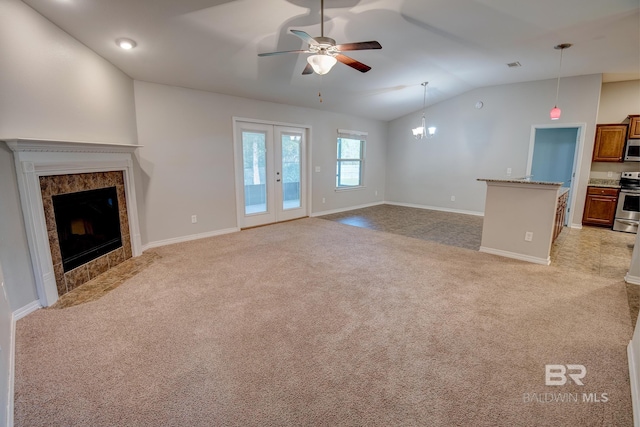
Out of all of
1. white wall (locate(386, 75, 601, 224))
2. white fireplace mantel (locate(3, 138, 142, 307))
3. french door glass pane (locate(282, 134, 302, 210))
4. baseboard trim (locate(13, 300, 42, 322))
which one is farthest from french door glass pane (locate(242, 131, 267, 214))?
white wall (locate(386, 75, 601, 224))

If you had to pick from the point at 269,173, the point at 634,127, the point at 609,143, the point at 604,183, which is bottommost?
the point at 604,183

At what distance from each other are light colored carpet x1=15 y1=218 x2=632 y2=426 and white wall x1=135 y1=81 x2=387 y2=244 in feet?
4.06

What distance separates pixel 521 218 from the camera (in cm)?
388

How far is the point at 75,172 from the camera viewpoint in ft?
10.0

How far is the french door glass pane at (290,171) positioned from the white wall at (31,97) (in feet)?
10.8

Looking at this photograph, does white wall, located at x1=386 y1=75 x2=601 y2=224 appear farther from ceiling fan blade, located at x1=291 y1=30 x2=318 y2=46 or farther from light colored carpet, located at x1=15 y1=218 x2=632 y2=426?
ceiling fan blade, located at x1=291 y1=30 x2=318 y2=46

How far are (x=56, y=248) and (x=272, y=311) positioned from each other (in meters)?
2.21

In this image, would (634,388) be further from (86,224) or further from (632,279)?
(86,224)

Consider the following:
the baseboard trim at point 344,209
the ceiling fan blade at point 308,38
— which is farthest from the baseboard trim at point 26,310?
the baseboard trim at point 344,209

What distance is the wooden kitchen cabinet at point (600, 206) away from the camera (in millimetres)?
5457

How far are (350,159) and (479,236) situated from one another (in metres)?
3.69

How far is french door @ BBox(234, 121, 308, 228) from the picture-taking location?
5.41 m

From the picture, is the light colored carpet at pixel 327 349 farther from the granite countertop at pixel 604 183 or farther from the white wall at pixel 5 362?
the granite countertop at pixel 604 183

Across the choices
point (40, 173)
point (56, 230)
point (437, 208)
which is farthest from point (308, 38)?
point (437, 208)
